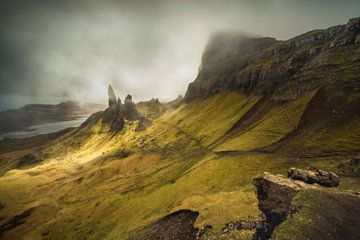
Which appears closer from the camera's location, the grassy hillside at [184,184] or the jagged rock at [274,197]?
the jagged rock at [274,197]

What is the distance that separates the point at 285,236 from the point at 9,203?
20263 centimetres

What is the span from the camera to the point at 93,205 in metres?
131

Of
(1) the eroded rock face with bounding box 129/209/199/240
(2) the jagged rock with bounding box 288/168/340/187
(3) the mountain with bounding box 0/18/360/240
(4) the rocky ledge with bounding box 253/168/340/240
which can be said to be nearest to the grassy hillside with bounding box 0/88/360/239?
(3) the mountain with bounding box 0/18/360/240

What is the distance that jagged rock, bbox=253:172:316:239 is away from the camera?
39219 millimetres

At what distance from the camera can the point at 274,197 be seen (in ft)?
137

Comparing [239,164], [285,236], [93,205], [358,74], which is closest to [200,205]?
[285,236]

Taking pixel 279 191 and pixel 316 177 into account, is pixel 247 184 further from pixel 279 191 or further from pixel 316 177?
pixel 279 191

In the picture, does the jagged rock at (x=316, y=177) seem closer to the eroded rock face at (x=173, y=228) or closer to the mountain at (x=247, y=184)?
the mountain at (x=247, y=184)

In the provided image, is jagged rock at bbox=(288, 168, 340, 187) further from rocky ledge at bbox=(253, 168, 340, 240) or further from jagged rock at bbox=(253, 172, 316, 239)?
jagged rock at bbox=(253, 172, 316, 239)

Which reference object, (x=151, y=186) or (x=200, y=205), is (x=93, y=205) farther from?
(x=200, y=205)

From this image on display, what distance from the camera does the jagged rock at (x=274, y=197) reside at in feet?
129

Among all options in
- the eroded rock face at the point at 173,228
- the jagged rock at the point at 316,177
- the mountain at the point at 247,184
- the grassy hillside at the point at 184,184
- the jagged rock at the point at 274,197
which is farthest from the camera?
the grassy hillside at the point at 184,184

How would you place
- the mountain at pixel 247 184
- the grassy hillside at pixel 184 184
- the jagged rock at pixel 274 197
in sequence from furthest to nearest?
the grassy hillside at pixel 184 184 < the mountain at pixel 247 184 < the jagged rock at pixel 274 197

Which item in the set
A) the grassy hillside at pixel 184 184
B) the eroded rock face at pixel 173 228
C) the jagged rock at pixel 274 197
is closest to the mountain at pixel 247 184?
the jagged rock at pixel 274 197
